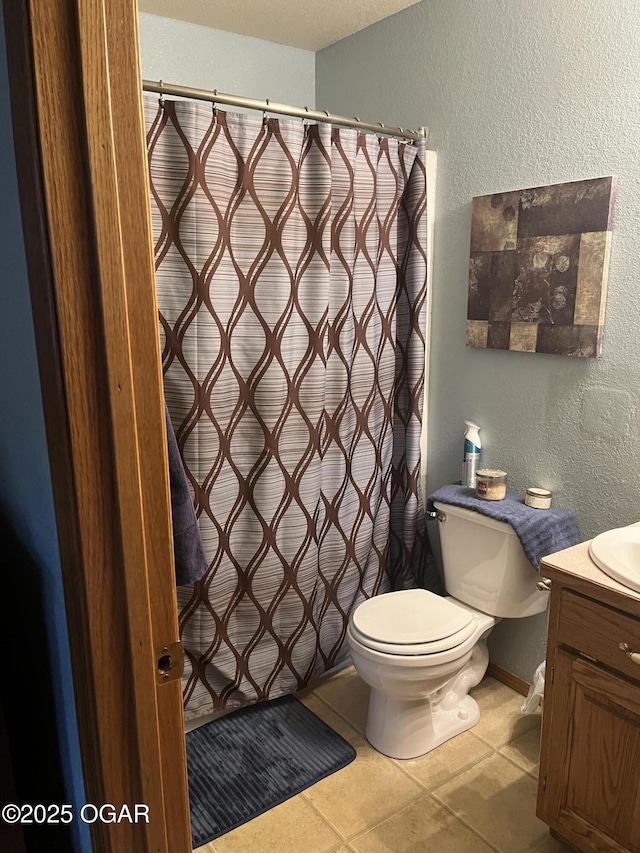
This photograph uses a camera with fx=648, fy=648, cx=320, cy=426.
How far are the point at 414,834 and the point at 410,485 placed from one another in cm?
114

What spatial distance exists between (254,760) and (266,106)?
1.98 m

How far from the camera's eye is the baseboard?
2301mm

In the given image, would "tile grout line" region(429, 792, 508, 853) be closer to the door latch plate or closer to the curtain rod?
the door latch plate

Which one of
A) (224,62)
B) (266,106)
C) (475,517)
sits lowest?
(475,517)

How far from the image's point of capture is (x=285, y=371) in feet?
6.77

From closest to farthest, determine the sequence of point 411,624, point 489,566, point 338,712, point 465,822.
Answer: point 465,822
point 411,624
point 489,566
point 338,712

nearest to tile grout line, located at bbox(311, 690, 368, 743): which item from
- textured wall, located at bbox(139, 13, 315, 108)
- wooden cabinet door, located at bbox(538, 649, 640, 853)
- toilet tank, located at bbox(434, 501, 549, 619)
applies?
toilet tank, located at bbox(434, 501, 549, 619)

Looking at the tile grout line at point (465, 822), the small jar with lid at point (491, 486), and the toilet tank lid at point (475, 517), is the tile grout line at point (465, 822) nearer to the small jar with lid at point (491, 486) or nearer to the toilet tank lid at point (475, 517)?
the toilet tank lid at point (475, 517)

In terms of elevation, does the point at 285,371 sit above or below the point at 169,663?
above

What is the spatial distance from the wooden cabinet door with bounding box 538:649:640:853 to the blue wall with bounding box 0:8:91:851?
3.53ft

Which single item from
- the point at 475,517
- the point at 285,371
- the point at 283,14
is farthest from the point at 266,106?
the point at 475,517

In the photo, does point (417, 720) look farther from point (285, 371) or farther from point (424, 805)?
point (285, 371)

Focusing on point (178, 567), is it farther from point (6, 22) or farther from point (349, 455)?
point (6, 22)

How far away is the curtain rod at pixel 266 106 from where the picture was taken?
1748 millimetres
